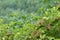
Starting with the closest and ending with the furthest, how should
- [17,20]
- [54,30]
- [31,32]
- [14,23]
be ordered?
1. [54,30]
2. [31,32]
3. [14,23]
4. [17,20]

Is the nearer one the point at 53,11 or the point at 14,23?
the point at 53,11

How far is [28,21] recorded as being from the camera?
5.61 meters

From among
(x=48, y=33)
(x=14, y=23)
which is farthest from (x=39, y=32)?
(x=14, y=23)

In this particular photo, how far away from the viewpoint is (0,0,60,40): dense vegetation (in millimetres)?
Result: 4586

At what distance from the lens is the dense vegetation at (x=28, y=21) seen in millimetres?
4586

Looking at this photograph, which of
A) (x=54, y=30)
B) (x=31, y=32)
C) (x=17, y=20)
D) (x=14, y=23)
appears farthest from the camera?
(x=17, y=20)

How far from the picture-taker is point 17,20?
19.4ft

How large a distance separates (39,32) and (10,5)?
98.3 inches

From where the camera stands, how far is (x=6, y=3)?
6953 mm

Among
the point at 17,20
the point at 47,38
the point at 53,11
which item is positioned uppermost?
the point at 17,20

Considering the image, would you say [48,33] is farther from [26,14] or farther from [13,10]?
[13,10]

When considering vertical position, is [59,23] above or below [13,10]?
below

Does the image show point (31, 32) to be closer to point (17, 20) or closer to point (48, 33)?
point (48, 33)

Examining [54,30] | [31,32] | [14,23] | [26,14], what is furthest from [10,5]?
[54,30]
